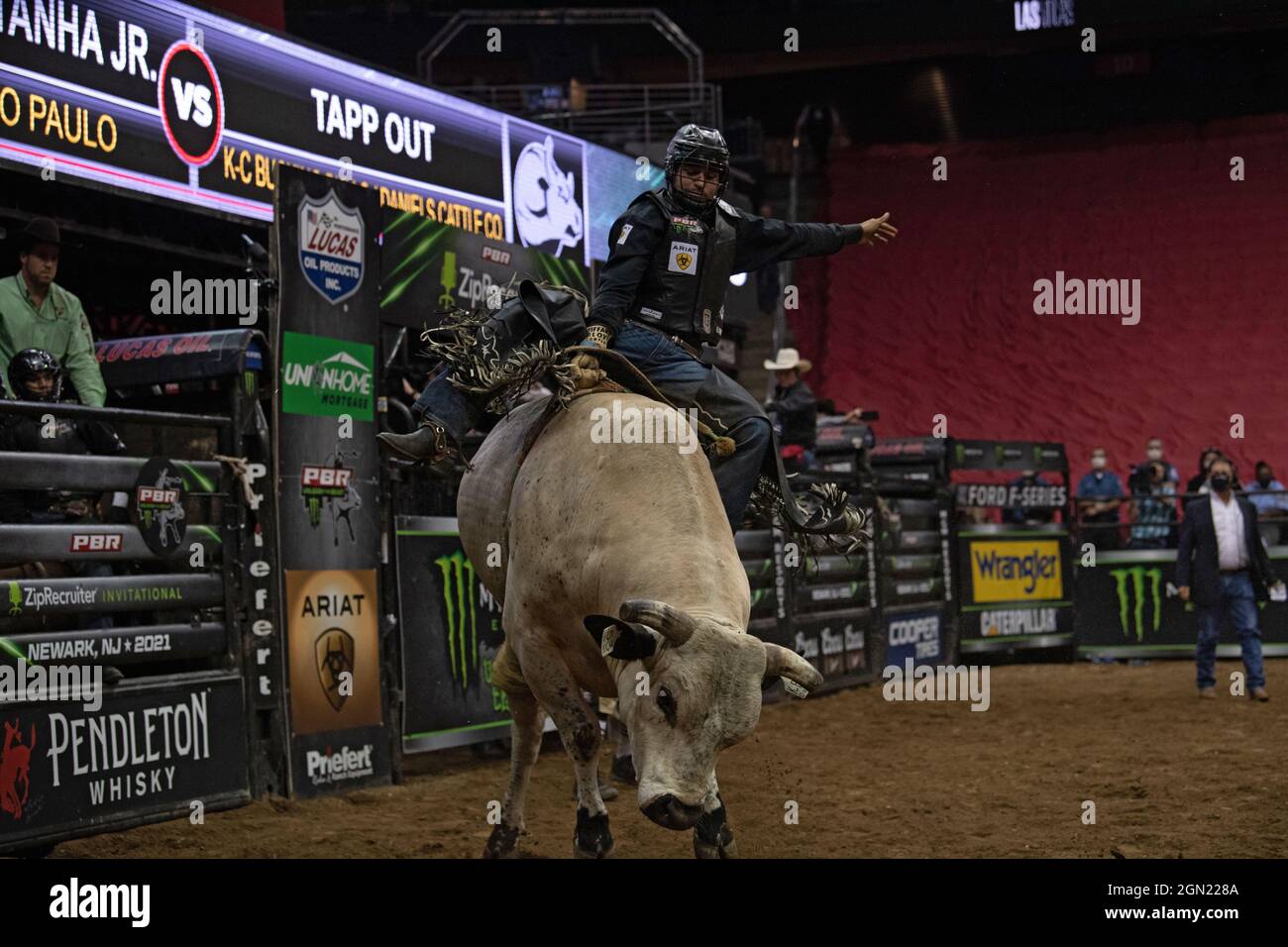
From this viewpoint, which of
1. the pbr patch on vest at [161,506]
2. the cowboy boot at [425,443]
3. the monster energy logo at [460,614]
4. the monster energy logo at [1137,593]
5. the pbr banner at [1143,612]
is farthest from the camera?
the monster energy logo at [1137,593]

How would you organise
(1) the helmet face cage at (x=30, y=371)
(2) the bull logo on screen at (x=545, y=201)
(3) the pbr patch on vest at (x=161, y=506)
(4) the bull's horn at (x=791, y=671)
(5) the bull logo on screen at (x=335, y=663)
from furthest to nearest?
(2) the bull logo on screen at (x=545, y=201), (5) the bull logo on screen at (x=335, y=663), (1) the helmet face cage at (x=30, y=371), (3) the pbr patch on vest at (x=161, y=506), (4) the bull's horn at (x=791, y=671)

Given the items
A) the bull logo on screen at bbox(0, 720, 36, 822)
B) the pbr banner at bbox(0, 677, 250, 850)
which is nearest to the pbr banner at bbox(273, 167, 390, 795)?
the pbr banner at bbox(0, 677, 250, 850)

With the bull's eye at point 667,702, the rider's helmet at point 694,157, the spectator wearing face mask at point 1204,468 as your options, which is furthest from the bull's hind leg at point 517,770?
the spectator wearing face mask at point 1204,468

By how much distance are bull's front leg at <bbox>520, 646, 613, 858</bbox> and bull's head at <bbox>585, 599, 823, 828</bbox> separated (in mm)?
1120

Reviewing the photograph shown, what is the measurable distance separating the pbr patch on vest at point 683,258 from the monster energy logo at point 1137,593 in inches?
501

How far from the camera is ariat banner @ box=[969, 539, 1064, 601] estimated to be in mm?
17484

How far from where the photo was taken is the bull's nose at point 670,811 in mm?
4770

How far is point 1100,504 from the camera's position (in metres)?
19.0

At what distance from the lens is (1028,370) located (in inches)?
1029

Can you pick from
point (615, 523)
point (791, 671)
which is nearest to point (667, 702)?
point (791, 671)

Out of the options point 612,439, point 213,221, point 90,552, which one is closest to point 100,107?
point 213,221

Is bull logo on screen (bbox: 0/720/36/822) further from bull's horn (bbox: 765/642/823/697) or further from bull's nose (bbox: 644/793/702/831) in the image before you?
bull's horn (bbox: 765/642/823/697)

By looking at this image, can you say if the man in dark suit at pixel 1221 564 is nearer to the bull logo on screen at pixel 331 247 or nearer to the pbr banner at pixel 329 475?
the pbr banner at pixel 329 475
